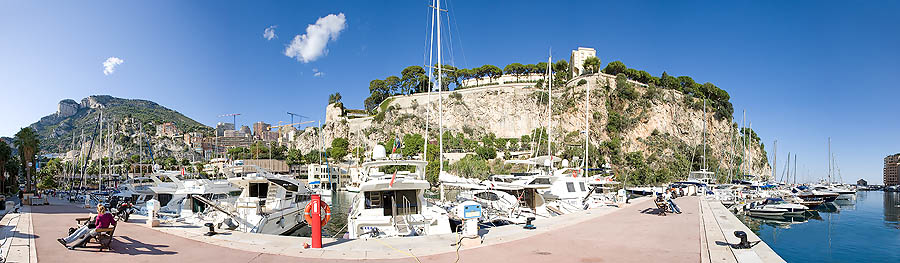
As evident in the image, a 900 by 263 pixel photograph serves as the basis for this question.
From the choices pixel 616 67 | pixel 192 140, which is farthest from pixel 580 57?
pixel 192 140

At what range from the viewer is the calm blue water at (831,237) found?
60.5 ft

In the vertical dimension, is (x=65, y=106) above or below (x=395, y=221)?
above

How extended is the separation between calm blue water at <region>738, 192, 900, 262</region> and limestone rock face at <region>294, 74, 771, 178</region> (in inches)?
1734

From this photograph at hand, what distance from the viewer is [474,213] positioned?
973cm

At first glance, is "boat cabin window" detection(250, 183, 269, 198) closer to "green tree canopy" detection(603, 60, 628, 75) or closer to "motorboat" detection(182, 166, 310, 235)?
"motorboat" detection(182, 166, 310, 235)

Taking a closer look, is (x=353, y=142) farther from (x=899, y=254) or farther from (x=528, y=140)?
(x=899, y=254)

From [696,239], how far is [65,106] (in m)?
264

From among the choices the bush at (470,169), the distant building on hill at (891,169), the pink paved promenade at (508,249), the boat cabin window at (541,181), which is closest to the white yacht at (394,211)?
the pink paved promenade at (508,249)

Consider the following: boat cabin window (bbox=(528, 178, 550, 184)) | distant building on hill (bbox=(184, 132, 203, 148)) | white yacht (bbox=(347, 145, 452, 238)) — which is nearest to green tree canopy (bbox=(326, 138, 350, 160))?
boat cabin window (bbox=(528, 178, 550, 184))

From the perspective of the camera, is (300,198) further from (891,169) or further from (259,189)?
(891,169)

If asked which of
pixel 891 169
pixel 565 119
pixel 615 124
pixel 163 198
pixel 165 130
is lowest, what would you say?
pixel 891 169

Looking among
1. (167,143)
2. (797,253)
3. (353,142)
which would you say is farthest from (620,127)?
→ (167,143)

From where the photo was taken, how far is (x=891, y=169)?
142 meters

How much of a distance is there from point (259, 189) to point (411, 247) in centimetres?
1430
